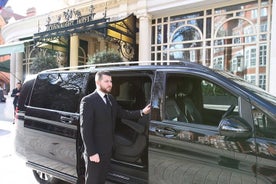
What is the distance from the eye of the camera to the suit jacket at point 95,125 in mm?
2658

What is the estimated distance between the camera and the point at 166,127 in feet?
8.62

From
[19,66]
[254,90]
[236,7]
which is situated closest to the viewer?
[254,90]

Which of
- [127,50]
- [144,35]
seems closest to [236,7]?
[144,35]

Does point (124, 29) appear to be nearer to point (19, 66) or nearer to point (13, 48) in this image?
point (13, 48)

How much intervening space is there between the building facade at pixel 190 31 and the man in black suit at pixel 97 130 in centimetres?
627

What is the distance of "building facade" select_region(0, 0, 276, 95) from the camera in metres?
8.19

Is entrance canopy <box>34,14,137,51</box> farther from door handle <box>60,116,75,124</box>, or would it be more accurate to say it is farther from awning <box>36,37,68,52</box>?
door handle <box>60,116,75,124</box>

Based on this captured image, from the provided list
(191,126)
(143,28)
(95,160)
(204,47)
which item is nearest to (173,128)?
(191,126)

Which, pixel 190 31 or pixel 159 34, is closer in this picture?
pixel 190 31

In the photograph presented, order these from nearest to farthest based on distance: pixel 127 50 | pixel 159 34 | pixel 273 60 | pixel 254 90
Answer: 1. pixel 254 90
2. pixel 273 60
3. pixel 159 34
4. pixel 127 50

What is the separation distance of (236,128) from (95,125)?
56.6 inches

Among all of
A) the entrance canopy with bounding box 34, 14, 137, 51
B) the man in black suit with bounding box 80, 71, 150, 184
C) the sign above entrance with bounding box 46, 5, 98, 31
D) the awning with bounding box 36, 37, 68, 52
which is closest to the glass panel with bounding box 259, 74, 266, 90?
the entrance canopy with bounding box 34, 14, 137, 51

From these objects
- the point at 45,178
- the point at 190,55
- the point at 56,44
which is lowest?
the point at 45,178

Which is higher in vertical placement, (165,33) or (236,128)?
(165,33)
